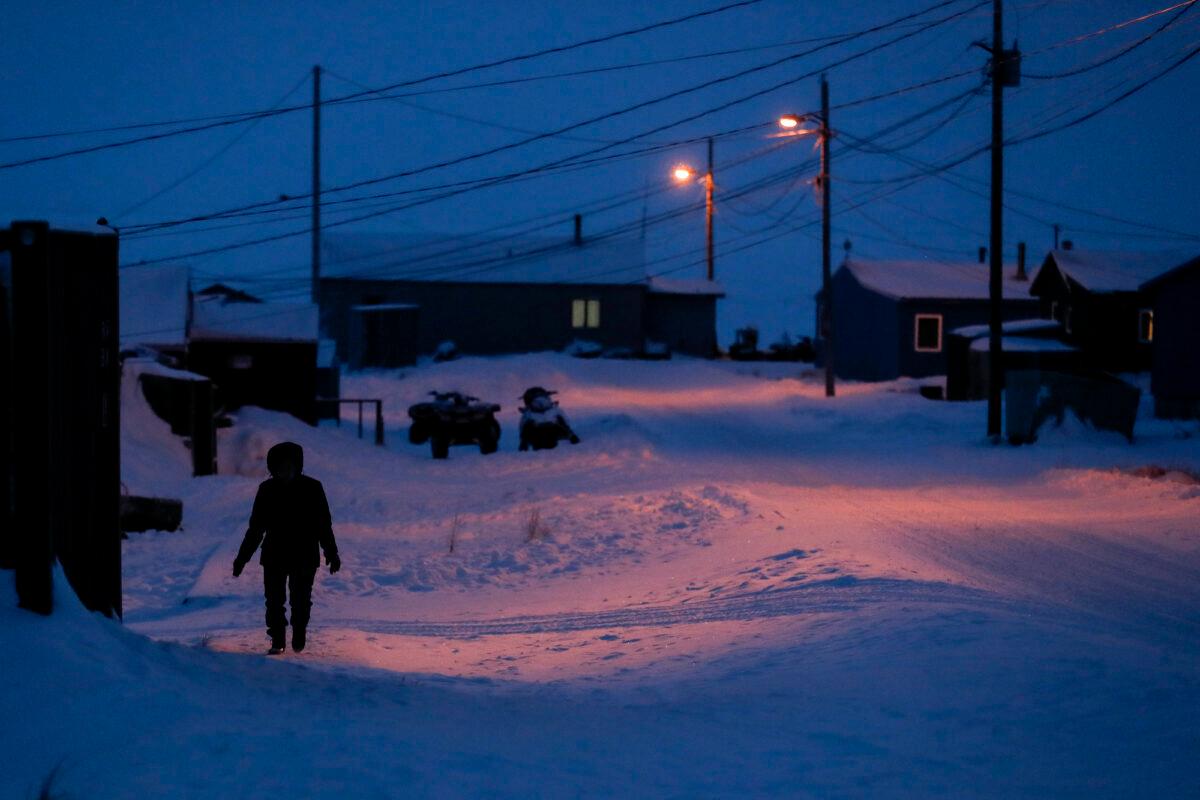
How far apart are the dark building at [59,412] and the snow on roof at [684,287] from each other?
5691 centimetres

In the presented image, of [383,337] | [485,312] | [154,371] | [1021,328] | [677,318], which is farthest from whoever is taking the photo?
[677,318]

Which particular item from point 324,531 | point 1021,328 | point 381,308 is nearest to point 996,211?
point 1021,328

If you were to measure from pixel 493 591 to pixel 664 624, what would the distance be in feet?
10.1

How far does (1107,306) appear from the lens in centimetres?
4019

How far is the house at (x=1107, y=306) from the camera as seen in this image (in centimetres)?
3928

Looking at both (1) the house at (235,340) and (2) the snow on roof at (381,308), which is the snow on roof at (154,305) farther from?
(2) the snow on roof at (381,308)

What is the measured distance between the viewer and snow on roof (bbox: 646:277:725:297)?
212 ft

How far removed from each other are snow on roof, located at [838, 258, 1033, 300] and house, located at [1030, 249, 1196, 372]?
5960 millimetres

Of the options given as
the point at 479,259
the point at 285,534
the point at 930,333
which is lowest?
the point at 285,534

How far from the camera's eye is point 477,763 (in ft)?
17.6

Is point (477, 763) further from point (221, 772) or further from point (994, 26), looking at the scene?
point (994, 26)

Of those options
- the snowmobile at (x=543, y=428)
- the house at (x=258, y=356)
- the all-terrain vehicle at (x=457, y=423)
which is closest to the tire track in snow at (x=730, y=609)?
the snowmobile at (x=543, y=428)

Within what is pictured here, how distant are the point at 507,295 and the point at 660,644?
52536 millimetres

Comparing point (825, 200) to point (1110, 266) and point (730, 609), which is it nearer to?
point (1110, 266)
